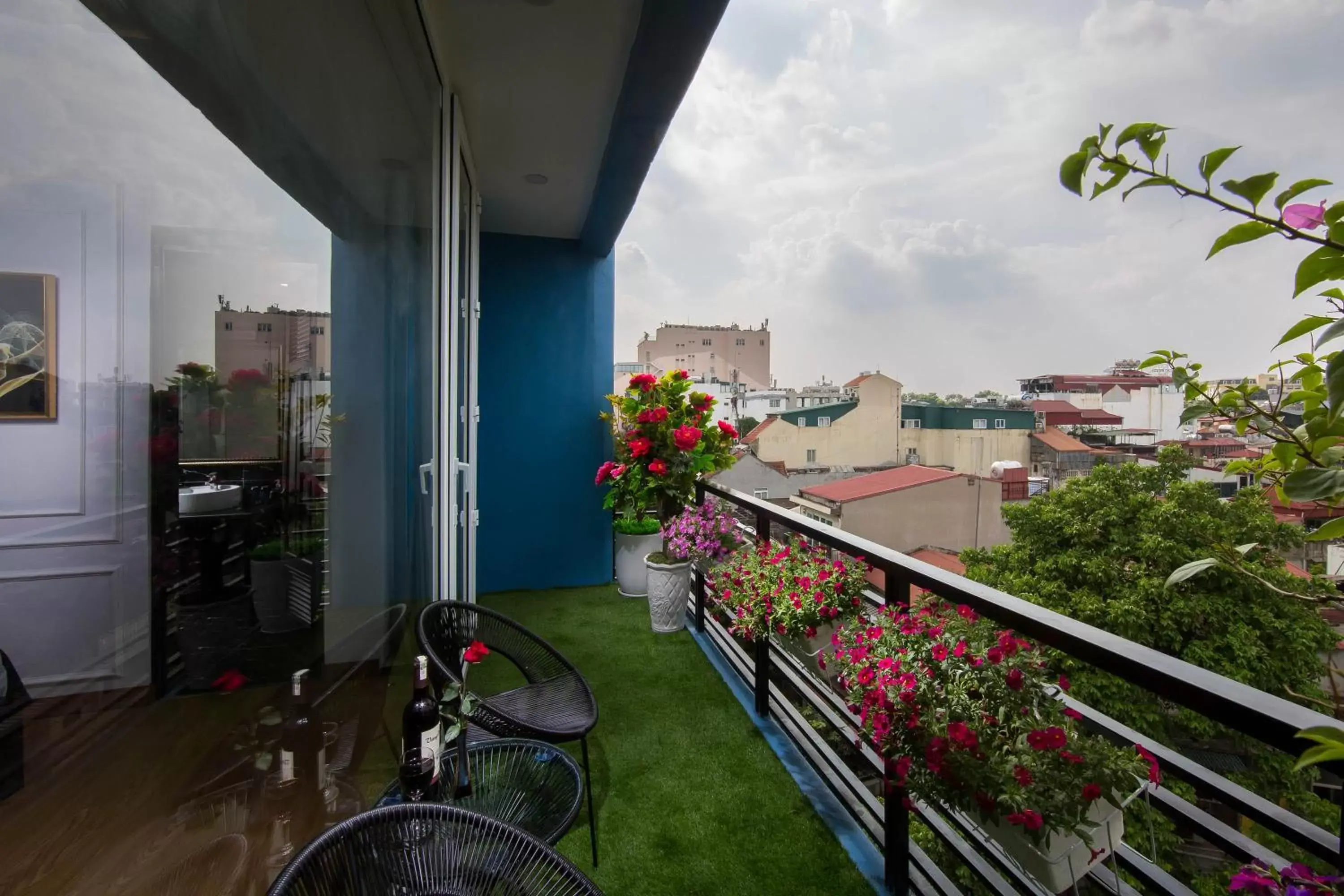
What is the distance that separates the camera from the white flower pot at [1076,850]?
962 millimetres

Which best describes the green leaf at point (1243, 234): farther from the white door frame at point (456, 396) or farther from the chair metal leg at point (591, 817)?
the white door frame at point (456, 396)

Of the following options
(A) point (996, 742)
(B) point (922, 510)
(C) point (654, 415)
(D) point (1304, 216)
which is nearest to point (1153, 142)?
(D) point (1304, 216)

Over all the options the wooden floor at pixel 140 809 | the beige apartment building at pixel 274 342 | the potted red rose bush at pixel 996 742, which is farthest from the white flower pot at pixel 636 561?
the wooden floor at pixel 140 809

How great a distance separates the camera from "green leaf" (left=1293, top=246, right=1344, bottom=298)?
1.45ft

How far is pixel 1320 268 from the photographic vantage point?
17.6 inches

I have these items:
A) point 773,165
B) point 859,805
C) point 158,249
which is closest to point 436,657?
point 158,249

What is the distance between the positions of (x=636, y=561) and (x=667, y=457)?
844mm

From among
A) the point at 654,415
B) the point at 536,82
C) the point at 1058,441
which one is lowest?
the point at 1058,441

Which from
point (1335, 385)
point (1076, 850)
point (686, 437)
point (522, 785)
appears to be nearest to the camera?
point (1335, 385)

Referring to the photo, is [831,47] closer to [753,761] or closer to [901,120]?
[901,120]

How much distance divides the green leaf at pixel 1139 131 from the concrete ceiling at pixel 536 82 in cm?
170

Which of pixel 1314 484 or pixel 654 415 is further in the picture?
pixel 654 415

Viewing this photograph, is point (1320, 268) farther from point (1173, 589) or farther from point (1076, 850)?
point (1173, 589)

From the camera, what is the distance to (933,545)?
1.81 m
